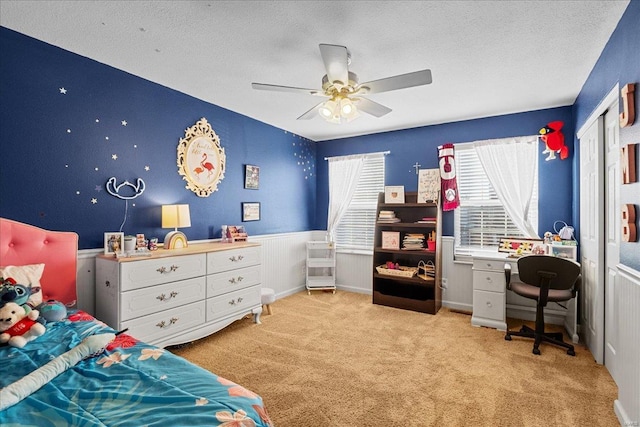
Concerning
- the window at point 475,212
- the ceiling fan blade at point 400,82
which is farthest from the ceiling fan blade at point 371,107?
the window at point 475,212

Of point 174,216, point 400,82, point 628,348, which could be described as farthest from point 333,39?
point 628,348

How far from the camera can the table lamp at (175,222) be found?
2.99m

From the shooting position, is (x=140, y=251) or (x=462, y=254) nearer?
(x=140, y=251)

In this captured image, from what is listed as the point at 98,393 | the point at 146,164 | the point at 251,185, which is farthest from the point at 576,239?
the point at 146,164

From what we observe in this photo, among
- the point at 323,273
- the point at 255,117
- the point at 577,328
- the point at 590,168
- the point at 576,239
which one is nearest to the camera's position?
the point at 590,168

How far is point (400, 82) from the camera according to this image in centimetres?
217

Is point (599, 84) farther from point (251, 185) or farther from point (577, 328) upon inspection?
point (251, 185)

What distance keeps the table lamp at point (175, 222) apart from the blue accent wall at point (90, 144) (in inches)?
6.6

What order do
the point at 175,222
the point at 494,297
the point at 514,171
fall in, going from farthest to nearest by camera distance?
the point at 514,171 < the point at 494,297 < the point at 175,222

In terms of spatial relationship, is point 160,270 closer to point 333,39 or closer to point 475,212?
point 333,39

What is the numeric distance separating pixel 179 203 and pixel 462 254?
3613 mm

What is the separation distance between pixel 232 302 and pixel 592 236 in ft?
11.5

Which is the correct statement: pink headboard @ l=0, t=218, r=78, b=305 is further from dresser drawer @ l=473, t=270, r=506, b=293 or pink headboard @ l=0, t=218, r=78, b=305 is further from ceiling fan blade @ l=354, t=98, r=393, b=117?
dresser drawer @ l=473, t=270, r=506, b=293

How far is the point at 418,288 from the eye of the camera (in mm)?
4352
